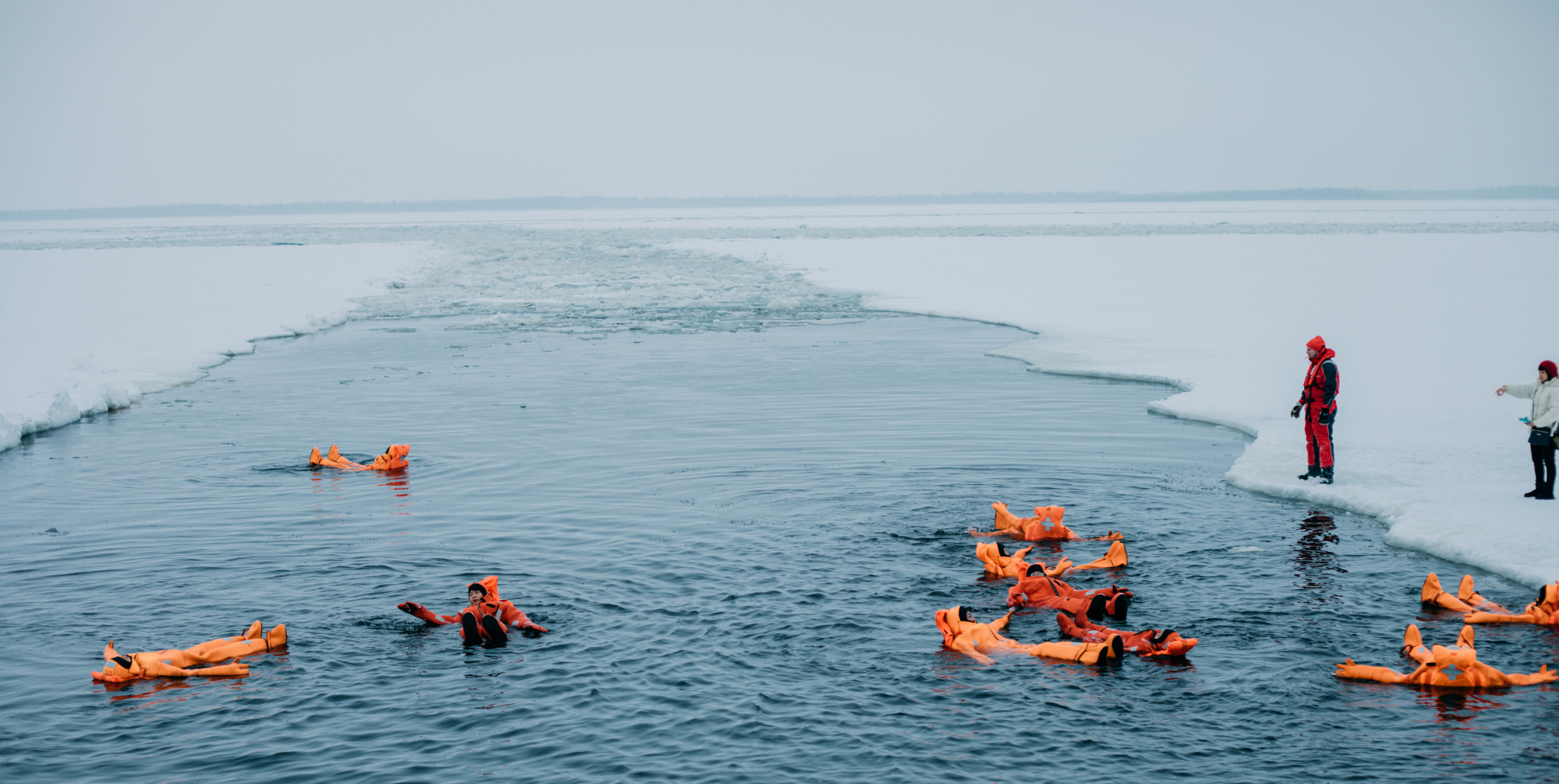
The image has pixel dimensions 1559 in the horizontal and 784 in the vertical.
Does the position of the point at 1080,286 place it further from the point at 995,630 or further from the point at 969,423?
the point at 995,630

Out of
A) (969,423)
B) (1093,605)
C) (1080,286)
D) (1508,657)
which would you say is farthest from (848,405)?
(1080,286)

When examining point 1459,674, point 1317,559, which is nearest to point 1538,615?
point 1459,674

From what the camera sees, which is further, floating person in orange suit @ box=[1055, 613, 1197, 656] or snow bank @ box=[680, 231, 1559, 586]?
snow bank @ box=[680, 231, 1559, 586]

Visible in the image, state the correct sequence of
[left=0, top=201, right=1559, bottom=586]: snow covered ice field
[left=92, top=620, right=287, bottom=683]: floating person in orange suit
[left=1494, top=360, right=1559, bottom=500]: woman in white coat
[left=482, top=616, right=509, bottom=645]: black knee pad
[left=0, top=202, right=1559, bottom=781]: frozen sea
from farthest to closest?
[left=0, top=201, right=1559, bottom=586]: snow covered ice field, [left=1494, top=360, right=1559, bottom=500]: woman in white coat, [left=482, top=616, right=509, bottom=645]: black knee pad, [left=92, top=620, right=287, bottom=683]: floating person in orange suit, [left=0, top=202, right=1559, bottom=781]: frozen sea

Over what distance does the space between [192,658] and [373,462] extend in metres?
7.56

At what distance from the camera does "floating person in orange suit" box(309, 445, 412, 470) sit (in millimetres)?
16188

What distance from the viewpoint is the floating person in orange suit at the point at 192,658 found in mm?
8938

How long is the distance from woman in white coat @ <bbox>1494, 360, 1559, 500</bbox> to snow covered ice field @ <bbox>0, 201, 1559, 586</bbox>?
0.31 metres

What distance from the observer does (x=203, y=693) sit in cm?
895

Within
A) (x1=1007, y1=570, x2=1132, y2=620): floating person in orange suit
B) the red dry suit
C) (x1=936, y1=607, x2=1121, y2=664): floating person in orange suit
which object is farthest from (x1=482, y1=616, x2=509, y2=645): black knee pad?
the red dry suit

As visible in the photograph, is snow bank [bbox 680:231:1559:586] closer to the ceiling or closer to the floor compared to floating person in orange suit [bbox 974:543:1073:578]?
closer to the ceiling

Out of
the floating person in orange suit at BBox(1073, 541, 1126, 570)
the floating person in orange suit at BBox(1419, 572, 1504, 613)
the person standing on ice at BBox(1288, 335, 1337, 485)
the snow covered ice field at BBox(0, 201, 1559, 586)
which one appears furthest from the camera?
the snow covered ice field at BBox(0, 201, 1559, 586)

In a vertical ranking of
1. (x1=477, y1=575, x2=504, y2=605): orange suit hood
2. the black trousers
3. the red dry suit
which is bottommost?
(x1=477, y1=575, x2=504, y2=605): orange suit hood

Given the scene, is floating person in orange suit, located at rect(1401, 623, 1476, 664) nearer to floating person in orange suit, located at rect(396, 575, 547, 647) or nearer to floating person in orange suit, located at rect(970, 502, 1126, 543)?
floating person in orange suit, located at rect(970, 502, 1126, 543)
